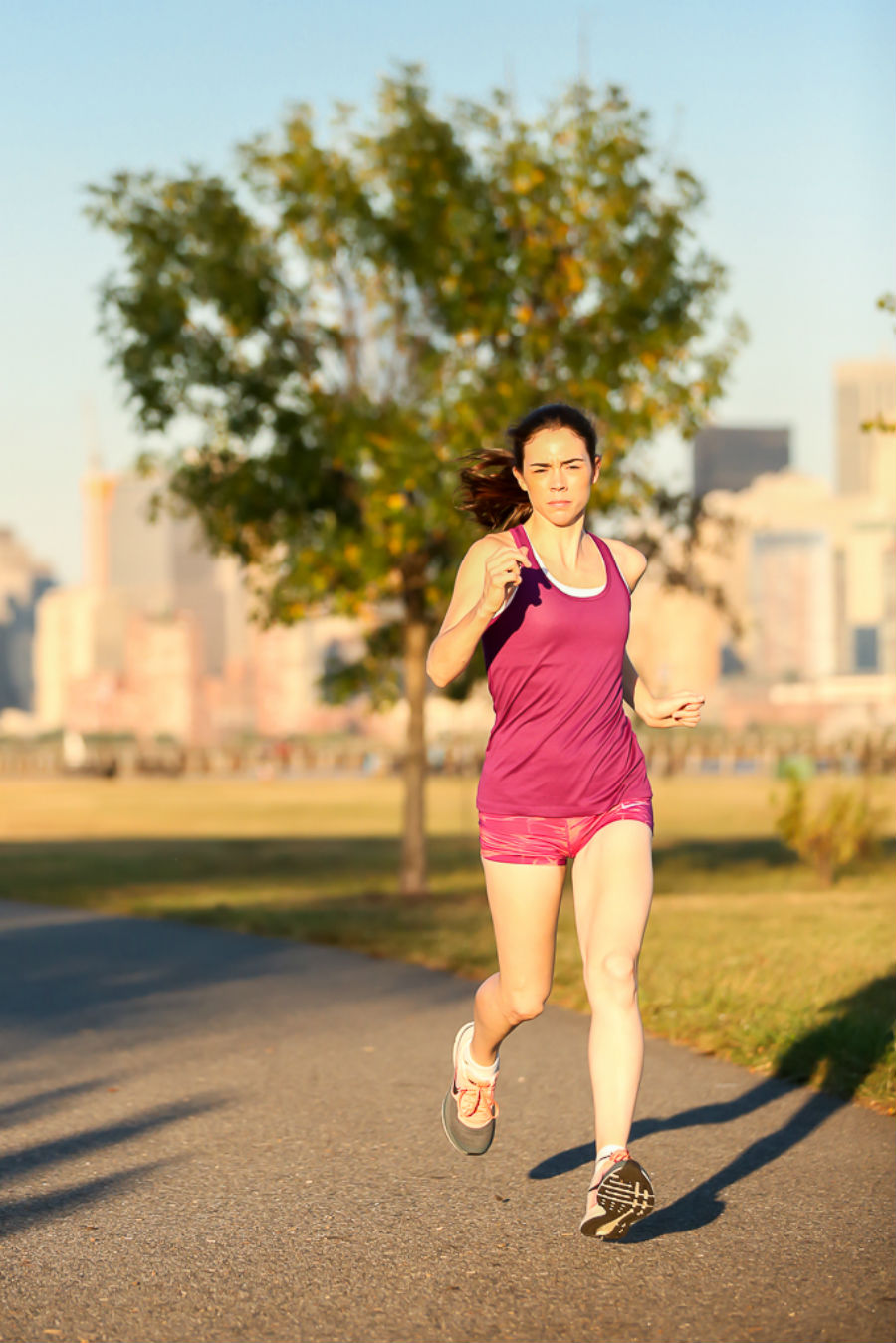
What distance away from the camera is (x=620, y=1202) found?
14.4ft

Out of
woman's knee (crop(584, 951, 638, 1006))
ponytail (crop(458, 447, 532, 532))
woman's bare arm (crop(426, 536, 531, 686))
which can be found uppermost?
ponytail (crop(458, 447, 532, 532))

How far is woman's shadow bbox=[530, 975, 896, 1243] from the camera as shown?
5012 mm

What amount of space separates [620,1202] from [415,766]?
1254 cm

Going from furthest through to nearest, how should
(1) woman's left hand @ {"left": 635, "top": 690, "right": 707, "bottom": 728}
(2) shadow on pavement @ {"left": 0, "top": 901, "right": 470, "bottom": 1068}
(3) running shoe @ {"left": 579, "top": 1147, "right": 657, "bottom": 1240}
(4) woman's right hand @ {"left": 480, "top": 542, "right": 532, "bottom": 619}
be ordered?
(2) shadow on pavement @ {"left": 0, "top": 901, "right": 470, "bottom": 1068}, (1) woman's left hand @ {"left": 635, "top": 690, "right": 707, "bottom": 728}, (4) woman's right hand @ {"left": 480, "top": 542, "right": 532, "bottom": 619}, (3) running shoe @ {"left": 579, "top": 1147, "right": 657, "bottom": 1240}

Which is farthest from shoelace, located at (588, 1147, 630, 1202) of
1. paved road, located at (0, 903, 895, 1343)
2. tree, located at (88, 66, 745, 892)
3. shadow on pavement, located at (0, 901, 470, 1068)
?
tree, located at (88, 66, 745, 892)

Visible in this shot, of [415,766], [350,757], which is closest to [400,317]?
[415,766]

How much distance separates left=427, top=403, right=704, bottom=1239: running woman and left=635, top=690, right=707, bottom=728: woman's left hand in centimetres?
24

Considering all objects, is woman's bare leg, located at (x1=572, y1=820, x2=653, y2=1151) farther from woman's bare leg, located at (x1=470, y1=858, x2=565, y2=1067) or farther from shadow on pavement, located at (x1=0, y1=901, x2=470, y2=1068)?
shadow on pavement, located at (x1=0, y1=901, x2=470, y2=1068)

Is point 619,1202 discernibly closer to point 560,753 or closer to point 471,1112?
point 471,1112

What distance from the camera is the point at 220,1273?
4395 millimetres

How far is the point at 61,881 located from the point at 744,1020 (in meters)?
13.1

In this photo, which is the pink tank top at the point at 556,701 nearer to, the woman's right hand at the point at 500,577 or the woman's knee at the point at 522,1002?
the woman's right hand at the point at 500,577

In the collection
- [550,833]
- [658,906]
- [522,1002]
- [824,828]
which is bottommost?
[658,906]

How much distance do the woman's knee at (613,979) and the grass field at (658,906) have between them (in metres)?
2.25
